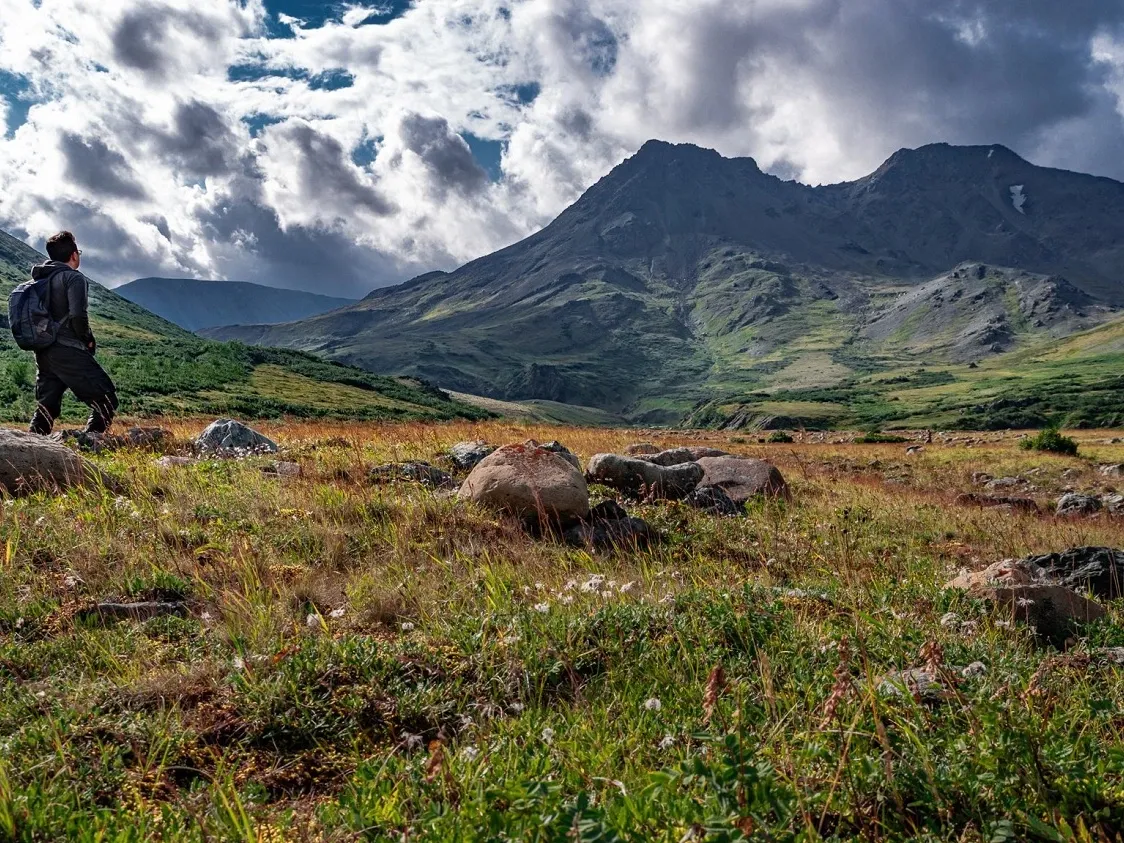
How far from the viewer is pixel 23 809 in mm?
2586

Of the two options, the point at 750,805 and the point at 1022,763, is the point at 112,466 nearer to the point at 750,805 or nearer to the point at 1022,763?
the point at 750,805

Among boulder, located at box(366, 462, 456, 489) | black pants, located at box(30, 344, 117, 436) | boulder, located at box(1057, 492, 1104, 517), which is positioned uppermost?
black pants, located at box(30, 344, 117, 436)

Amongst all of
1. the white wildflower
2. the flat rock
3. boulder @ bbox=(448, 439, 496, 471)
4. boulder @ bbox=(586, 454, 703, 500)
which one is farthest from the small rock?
the flat rock

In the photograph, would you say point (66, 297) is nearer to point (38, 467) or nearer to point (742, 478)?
point (38, 467)

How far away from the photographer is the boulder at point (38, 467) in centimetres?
784

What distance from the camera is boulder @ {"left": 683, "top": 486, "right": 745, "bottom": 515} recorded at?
11.3 m

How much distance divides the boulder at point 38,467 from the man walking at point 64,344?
8.19ft

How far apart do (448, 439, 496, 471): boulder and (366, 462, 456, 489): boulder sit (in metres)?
1.45

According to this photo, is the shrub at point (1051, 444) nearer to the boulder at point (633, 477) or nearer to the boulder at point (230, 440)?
the boulder at point (633, 477)

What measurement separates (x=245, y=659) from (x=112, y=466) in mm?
6990

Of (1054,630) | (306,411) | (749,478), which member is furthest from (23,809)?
(306,411)

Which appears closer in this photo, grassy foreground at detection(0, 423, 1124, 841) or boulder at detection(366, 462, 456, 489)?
grassy foreground at detection(0, 423, 1124, 841)

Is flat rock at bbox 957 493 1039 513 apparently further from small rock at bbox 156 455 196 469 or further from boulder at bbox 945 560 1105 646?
small rock at bbox 156 455 196 469

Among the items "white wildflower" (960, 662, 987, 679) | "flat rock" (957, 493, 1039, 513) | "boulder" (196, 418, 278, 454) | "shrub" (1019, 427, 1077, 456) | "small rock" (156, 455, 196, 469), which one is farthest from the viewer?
"shrub" (1019, 427, 1077, 456)
